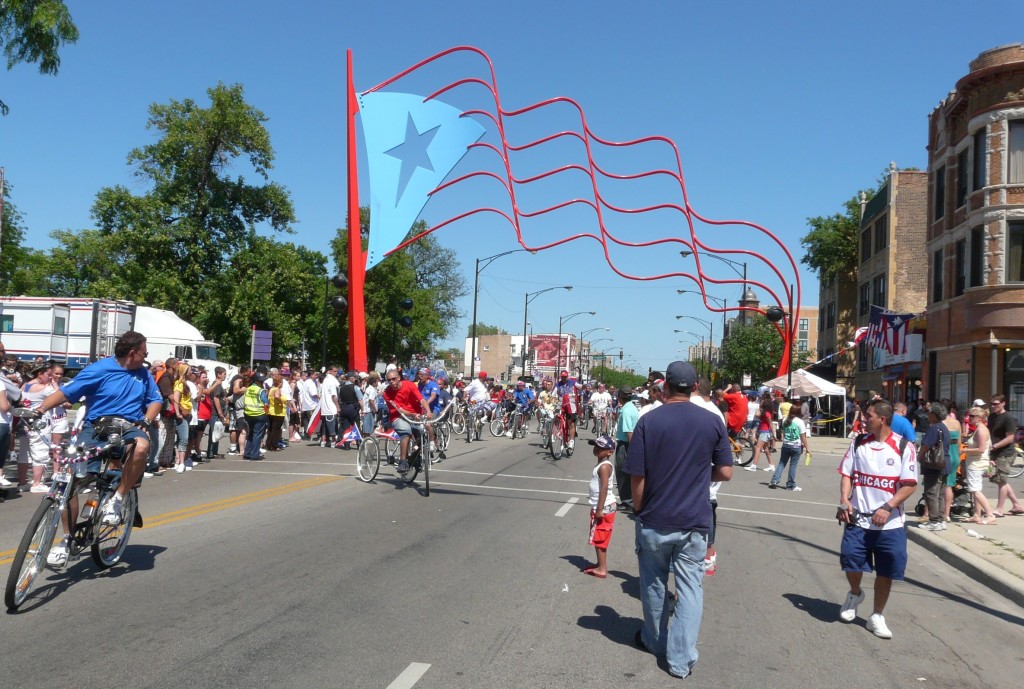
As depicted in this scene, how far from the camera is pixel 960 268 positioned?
112 feet

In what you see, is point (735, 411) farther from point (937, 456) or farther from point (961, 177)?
point (961, 177)

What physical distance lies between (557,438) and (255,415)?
23.1 ft

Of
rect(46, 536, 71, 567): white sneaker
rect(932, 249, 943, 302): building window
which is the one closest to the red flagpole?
rect(46, 536, 71, 567): white sneaker

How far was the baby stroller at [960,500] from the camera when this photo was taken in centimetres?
1391

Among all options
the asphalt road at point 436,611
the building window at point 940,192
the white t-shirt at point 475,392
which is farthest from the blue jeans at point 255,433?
the building window at point 940,192

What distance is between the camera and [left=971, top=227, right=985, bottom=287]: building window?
3177 cm

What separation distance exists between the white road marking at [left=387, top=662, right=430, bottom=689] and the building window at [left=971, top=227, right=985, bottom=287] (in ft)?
101

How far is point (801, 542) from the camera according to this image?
1145 centimetres

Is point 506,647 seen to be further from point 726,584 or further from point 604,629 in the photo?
point 726,584

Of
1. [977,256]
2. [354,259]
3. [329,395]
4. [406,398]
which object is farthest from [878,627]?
[977,256]

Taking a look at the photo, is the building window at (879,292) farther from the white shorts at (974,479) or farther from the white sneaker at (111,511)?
the white sneaker at (111,511)

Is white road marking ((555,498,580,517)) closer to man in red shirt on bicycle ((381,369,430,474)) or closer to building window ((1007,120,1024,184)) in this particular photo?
man in red shirt on bicycle ((381,369,430,474))

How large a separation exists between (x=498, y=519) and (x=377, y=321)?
198 ft

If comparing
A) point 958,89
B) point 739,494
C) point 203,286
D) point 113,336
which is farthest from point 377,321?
point 739,494
